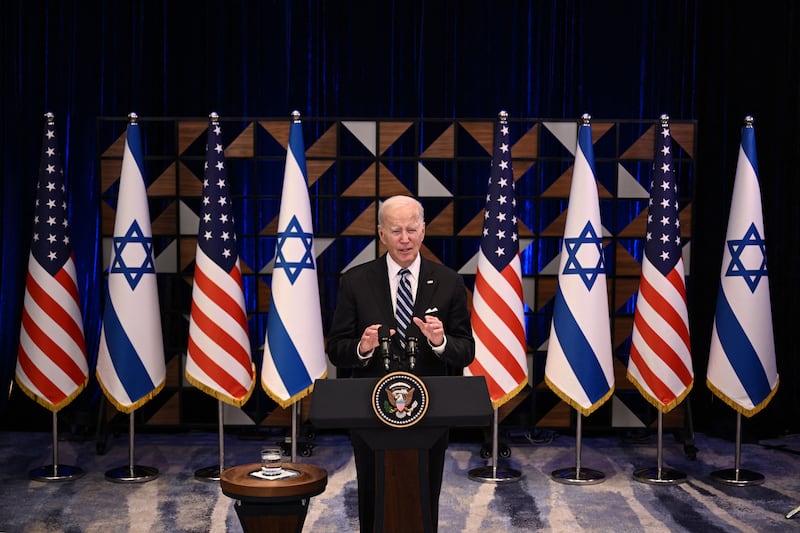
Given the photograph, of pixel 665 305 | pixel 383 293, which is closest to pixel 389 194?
pixel 665 305

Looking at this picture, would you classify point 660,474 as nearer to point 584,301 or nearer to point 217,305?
point 584,301

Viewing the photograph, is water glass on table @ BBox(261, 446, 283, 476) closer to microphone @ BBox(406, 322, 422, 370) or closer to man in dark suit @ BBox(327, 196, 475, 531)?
man in dark suit @ BBox(327, 196, 475, 531)

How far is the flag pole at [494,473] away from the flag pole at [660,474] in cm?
72

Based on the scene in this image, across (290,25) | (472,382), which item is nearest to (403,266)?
(472,382)

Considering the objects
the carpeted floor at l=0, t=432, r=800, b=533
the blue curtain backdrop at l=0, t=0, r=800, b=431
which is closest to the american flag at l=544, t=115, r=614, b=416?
the carpeted floor at l=0, t=432, r=800, b=533

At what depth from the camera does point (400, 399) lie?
2.79 m

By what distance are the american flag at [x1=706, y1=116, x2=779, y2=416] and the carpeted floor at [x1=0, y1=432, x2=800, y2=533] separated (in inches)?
22.0

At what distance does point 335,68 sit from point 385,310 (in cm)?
419

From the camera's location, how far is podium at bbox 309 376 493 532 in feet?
9.14

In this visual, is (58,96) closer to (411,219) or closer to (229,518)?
(229,518)

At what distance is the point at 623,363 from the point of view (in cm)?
675

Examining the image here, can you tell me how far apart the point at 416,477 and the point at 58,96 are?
5255 millimetres

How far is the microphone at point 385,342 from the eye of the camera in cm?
286

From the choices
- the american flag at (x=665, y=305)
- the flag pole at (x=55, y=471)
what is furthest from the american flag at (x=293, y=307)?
the american flag at (x=665, y=305)
